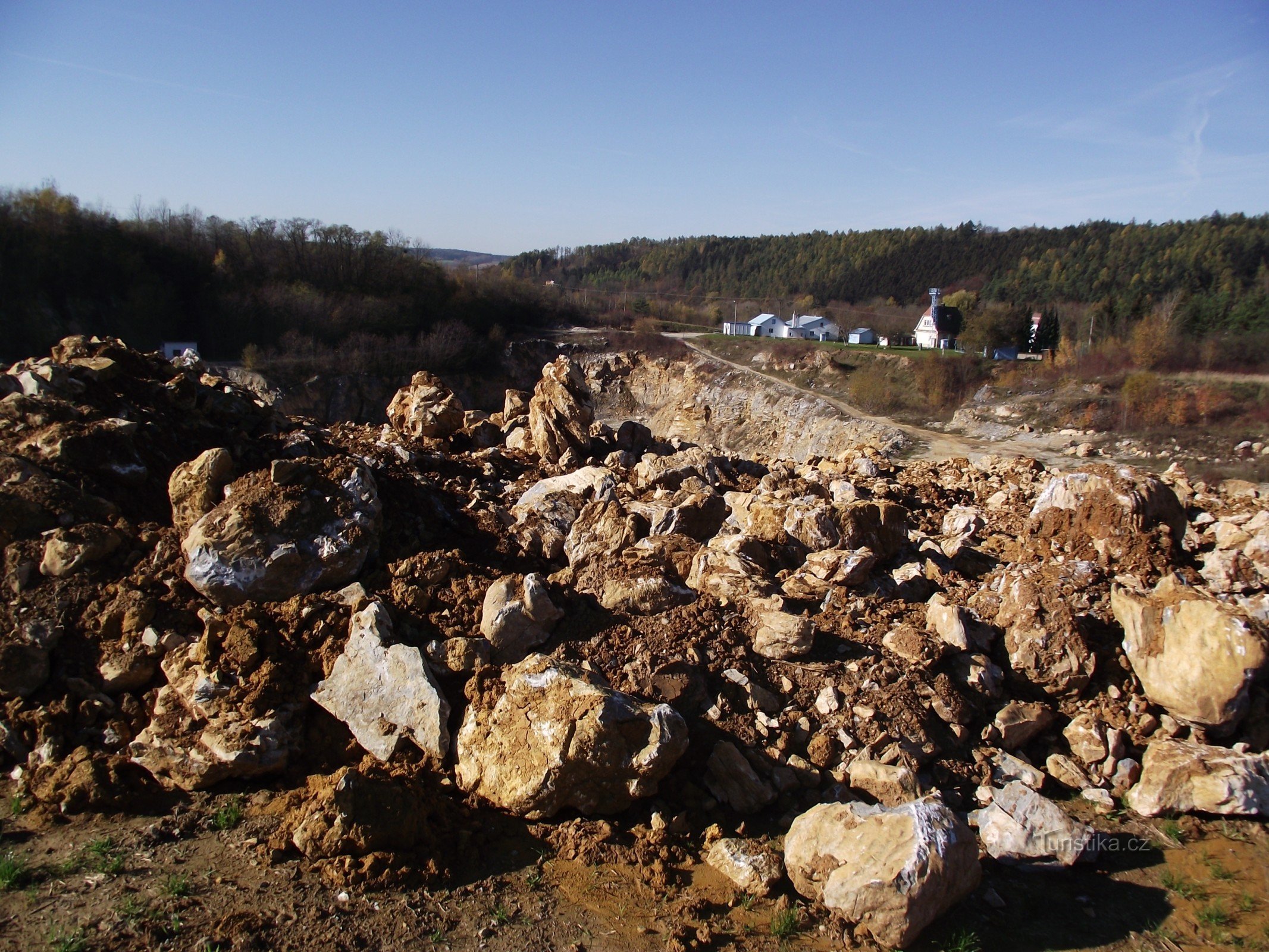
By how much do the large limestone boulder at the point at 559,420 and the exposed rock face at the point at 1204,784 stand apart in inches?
257

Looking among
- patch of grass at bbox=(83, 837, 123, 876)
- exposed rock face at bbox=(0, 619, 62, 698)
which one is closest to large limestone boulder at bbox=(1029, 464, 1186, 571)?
patch of grass at bbox=(83, 837, 123, 876)

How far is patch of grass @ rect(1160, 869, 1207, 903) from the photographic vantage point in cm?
428

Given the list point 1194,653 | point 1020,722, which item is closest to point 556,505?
point 1020,722

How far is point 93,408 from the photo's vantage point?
22.6ft

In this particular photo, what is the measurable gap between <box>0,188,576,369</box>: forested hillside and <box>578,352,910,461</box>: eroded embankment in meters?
10.3

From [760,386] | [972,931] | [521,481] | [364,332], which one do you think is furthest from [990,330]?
[972,931]

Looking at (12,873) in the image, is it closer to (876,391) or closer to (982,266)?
(876,391)

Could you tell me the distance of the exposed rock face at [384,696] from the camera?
4.78 metres

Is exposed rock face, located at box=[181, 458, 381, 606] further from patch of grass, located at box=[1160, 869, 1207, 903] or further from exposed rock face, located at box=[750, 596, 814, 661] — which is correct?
patch of grass, located at box=[1160, 869, 1207, 903]

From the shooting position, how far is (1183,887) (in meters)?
4.33

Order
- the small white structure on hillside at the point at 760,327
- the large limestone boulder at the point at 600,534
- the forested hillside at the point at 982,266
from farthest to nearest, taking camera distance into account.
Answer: the small white structure on hillside at the point at 760,327
the forested hillside at the point at 982,266
the large limestone boulder at the point at 600,534

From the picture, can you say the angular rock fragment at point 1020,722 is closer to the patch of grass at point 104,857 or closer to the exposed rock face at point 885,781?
the exposed rock face at point 885,781

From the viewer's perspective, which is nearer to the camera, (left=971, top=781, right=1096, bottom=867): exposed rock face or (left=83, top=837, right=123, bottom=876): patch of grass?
(left=83, top=837, right=123, bottom=876): patch of grass

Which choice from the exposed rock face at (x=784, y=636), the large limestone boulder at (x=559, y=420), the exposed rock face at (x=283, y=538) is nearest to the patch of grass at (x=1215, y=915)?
the exposed rock face at (x=784, y=636)
